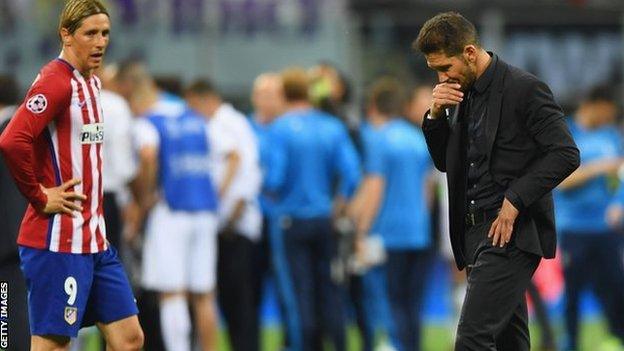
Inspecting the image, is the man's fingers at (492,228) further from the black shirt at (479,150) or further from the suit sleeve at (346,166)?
the suit sleeve at (346,166)

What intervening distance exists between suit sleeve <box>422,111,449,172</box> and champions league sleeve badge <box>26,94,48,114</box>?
6.11 feet

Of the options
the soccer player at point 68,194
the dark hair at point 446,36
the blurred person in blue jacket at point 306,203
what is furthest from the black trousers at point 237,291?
the dark hair at point 446,36

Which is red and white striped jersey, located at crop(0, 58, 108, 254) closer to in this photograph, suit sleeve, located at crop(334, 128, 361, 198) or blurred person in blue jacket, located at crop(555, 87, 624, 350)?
suit sleeve, located at crop(334, 128, 361, 198)

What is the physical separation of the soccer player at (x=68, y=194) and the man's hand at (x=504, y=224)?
5.94 feet

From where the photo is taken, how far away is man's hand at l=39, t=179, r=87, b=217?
777 centimetres

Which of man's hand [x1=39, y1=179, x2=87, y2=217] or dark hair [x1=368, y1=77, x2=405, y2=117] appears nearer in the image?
man's hand [x1=39, y1=179, x2=87, y2=217]

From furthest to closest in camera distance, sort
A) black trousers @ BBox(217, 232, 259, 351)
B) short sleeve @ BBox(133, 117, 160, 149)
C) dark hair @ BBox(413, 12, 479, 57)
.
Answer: black trousers @ BBox(217, 232, 259, 351), short sleeve @ BBox(133, 117, 160, 149), dark hair @ BBox(413, 12, 479, 57)

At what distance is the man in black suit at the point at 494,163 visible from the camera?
25.2 feet

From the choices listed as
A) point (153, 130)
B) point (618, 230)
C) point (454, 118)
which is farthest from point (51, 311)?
point (618, 230)

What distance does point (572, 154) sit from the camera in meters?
7.70

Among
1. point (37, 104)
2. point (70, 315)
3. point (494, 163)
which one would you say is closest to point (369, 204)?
point (494, 163)

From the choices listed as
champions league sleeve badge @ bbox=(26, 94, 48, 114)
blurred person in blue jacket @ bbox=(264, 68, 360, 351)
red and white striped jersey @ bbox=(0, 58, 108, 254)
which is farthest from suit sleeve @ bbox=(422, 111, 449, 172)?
blurred person in blue jacket @ bbox=(264, 68, 360, 351)

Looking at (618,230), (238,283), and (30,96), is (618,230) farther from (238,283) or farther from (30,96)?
(30,96)

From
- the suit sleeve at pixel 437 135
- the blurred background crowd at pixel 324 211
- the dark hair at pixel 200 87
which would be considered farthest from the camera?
the dark hair at pixel 200 87
